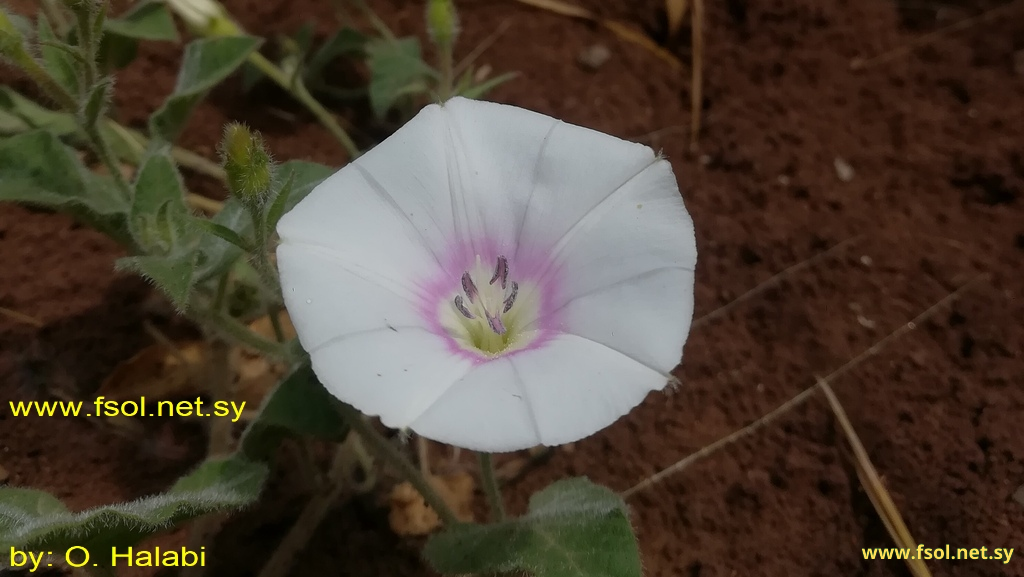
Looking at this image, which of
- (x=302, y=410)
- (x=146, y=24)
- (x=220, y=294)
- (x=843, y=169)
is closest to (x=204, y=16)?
(x=146, y=24)

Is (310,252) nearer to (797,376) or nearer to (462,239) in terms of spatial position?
(462,239)

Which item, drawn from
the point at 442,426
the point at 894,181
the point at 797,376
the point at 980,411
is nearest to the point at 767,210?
the point at 894,181

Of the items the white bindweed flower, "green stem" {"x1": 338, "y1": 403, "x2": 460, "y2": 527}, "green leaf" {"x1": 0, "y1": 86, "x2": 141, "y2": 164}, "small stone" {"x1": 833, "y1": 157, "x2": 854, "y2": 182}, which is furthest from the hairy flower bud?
"small stone" {"x1": 833, "y1": 157, "x2": 854, "y2": 182}

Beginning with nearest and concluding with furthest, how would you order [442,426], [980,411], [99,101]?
[442,426]
[99,101]
[980,411]

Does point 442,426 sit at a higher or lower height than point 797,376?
higher

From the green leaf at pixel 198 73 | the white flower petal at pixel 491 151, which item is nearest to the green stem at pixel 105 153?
the green leaf at pixel 198 73

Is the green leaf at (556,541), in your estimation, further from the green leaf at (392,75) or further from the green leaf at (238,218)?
the green leaf at (392,75)

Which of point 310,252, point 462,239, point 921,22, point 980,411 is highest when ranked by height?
point 310,252

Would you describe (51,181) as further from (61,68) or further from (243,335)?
(243,335)
